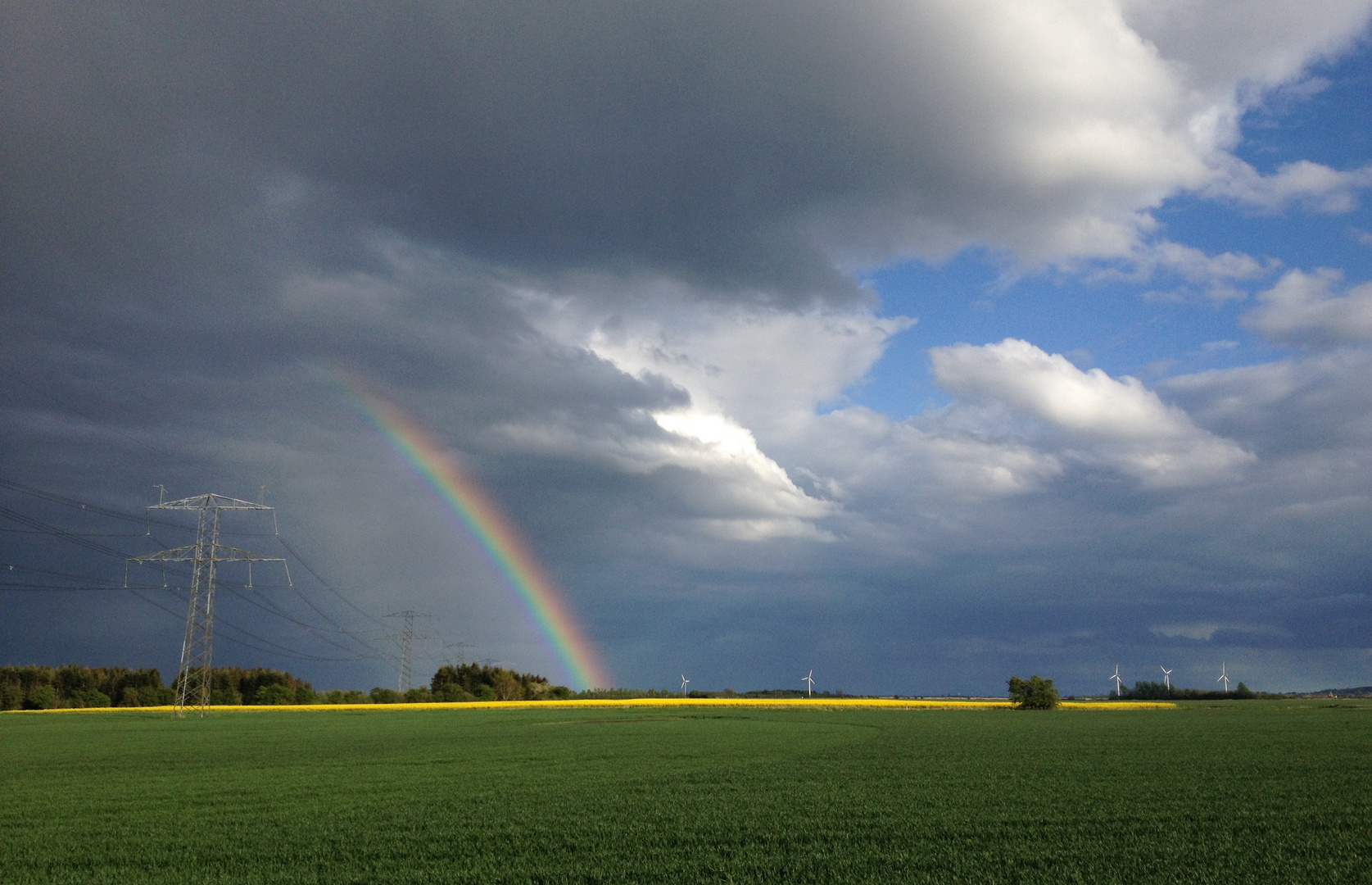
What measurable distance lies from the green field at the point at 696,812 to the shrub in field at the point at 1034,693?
2665 inches

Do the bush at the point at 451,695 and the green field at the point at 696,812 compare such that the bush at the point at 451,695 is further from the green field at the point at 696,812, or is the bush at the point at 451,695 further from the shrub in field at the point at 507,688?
the green field at the point at 696,812

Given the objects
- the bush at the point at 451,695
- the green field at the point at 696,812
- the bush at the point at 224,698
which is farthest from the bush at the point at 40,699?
the green field at the point at 696,812

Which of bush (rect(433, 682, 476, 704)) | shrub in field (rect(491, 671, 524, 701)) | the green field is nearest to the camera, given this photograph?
the green field

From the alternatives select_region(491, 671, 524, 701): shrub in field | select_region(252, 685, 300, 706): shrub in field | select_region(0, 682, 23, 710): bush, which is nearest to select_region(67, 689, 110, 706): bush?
select_region(0, 682, 23, 710): bush

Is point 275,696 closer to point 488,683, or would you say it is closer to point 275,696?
point 275,696

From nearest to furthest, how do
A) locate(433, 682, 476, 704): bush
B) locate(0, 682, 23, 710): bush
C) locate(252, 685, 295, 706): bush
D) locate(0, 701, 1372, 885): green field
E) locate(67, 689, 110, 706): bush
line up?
locate(0, 701, 1372, 885): green field, locate(0, 682, 23, 710): bush, locate(67, 689, 110, 706): bush, locate(252, 685, 295, 706): bush, locate(433, 682, 476, 704): bush

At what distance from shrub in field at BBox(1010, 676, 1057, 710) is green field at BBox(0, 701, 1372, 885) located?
67.7 metres

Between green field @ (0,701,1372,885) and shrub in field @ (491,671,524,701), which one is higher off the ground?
green field @ (0,701,1372,885)

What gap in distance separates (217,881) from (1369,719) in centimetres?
9056

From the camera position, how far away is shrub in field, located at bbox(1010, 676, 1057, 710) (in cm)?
11231

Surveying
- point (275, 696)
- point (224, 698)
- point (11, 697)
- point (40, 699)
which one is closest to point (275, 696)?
point (275, 696)

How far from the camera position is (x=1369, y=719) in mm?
73562

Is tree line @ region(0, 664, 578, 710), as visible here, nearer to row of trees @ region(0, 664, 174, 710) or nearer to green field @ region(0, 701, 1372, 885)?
row of trees @ region(0, 664, 174, 710)

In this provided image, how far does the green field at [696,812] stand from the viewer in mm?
16219
